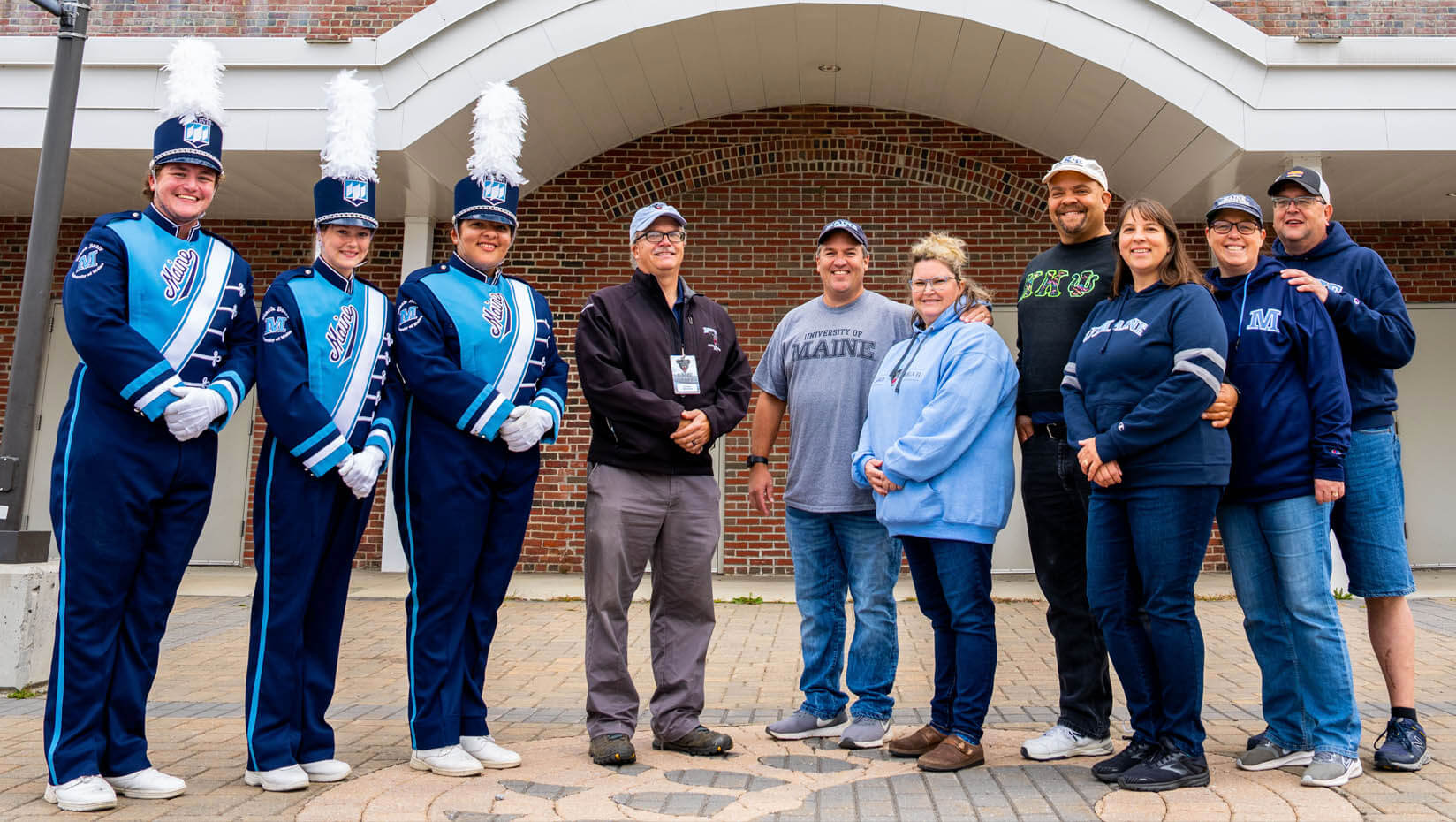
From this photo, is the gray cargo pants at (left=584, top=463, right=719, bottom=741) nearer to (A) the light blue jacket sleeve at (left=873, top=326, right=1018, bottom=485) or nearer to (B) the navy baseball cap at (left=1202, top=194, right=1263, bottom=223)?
(A) the light blue jacket sleeve at (left=873, top=326, right=1018, bottom=485)

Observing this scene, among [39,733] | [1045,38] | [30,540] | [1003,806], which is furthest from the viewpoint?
[1045,38]

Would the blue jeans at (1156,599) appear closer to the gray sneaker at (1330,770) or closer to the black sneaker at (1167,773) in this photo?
the black sneaker at (1167,773)

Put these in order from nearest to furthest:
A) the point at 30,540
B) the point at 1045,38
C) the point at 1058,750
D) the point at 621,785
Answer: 1. the point at 621,785
2. the point at 1058,750
3. the point at 30,540
4. the point at 1045,38

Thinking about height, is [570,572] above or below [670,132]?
below

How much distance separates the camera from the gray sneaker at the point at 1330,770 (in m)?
3.20

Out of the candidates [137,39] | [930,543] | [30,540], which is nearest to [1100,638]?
[930,543]

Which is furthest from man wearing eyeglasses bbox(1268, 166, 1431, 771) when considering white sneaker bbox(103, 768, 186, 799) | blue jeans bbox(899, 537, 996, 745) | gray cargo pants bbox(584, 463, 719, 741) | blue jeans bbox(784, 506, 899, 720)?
white sneaker bbox(103, 768, 186, 799)

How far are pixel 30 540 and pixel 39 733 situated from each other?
55.9 inches

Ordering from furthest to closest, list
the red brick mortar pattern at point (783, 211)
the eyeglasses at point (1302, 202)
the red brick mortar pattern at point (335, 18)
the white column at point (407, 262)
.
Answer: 1. the red brick mortar pattern at point (783, 211)
2. the white column at point (407, 262)
3. the red brick mortar pattern at point (335, 18)
4. the eyeglasses at point (1302, 202)

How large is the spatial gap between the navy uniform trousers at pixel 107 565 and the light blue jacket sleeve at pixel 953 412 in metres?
2.34

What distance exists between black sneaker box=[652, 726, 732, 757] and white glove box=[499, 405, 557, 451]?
1218mm

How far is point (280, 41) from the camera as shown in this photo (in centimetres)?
786

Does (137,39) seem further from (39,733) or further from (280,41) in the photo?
(39,733)

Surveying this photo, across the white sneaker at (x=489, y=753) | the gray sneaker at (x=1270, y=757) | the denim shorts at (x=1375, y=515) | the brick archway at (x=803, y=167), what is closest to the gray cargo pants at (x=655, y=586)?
the white sneaker at (x=489, y=753)
